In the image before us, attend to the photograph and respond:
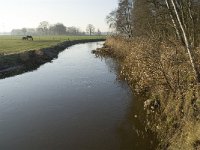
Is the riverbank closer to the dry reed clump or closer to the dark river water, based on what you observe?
the dark river water

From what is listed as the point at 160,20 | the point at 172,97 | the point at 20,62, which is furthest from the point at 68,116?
the point at 20,62

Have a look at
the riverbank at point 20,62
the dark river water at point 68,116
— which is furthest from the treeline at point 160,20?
the riverbank at point 20,62

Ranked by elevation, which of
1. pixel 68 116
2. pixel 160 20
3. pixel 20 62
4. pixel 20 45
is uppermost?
pixel 160 20

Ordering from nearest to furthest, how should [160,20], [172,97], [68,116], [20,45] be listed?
[172,97], [68,116], [160,20], [20,45]

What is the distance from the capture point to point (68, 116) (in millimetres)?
19812

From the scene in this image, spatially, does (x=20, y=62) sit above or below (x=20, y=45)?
below

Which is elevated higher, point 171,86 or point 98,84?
point 171,86

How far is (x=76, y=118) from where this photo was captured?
1933 cm

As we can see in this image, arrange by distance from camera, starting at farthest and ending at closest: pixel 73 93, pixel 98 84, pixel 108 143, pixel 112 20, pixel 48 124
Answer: pixel 112 20
pixel 98 84
pixel 73 93
pixel 48 124
pixel 108 143

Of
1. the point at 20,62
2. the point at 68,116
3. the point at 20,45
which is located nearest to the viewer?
the point at 68,116

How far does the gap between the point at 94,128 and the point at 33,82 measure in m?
16.9

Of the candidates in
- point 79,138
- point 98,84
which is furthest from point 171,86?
point 98,84

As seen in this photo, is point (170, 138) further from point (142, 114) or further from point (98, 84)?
point (98, 84)

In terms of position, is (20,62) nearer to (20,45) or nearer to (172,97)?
(20,45)
